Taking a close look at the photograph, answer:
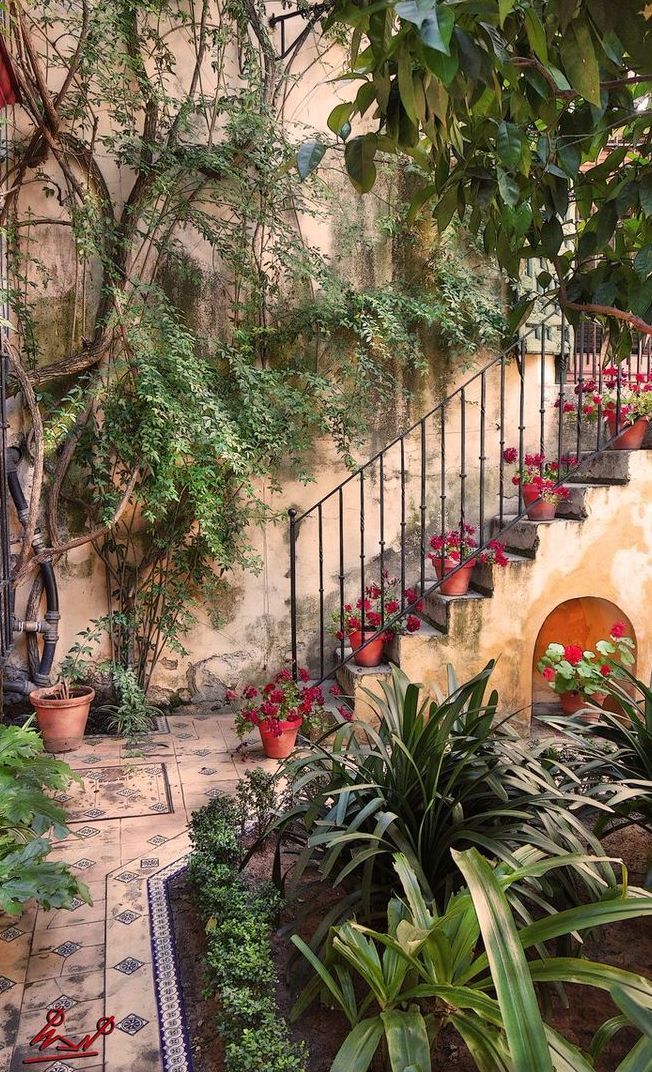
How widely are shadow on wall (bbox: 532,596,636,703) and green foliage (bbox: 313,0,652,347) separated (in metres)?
3.41

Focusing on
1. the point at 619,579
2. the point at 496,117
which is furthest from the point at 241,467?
the point at 496,117

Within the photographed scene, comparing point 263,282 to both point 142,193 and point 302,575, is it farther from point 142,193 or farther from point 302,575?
point 302,575

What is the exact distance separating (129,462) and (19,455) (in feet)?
2.14

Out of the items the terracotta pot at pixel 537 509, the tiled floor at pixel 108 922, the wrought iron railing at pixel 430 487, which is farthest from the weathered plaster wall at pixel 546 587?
the tiled floor at pixel 108 922

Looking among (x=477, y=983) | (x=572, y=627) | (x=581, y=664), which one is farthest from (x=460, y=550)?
(x=477, y=983)

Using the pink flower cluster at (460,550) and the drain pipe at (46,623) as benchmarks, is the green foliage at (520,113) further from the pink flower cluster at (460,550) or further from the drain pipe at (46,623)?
the drain pipe at (46,623)

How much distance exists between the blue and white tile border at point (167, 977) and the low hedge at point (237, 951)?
0.13m

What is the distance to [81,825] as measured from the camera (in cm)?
334

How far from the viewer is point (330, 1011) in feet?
6.50

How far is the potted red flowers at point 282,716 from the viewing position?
403cm

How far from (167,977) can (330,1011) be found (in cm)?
56

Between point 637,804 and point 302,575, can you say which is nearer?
point 637,804

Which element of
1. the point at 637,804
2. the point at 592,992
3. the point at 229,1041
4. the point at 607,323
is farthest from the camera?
the point at 637,804

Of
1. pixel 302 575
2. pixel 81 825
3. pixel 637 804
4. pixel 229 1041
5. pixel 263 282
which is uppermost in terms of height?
pixel 263 282
